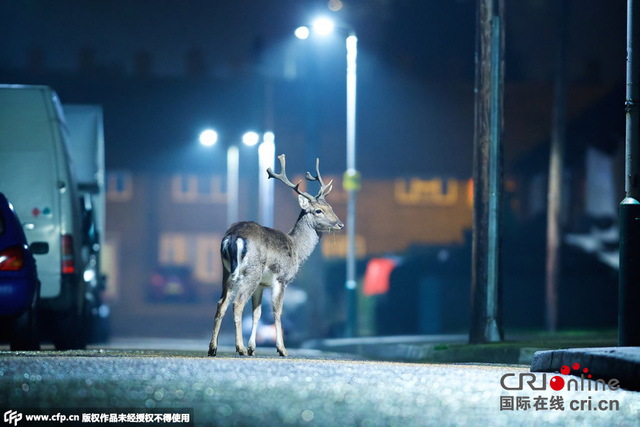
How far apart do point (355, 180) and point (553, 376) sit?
69.7 feet

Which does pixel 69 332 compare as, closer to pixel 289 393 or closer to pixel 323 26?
pixel 289 393

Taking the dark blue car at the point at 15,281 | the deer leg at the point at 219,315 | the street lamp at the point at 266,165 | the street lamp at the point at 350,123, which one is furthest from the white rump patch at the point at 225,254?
the street lamp at the point at 266,165

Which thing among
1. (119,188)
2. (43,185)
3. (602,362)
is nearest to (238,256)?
(43,185)

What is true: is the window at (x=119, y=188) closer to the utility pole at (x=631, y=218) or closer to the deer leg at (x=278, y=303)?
the deer leg at (x=278, y=303)

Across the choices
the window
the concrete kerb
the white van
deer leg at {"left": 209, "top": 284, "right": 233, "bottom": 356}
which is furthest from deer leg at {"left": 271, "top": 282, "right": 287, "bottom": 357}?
the window

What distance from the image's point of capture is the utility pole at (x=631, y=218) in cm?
1395

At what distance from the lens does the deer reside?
→ 574 inches

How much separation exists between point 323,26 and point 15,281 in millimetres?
16680

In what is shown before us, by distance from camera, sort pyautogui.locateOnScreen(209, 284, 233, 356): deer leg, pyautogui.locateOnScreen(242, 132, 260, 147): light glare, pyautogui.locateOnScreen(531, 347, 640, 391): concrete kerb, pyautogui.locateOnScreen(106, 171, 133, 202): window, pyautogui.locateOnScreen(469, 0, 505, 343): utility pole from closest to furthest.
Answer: pyautogui.locateOnScreen(531, 347, 640, 391): concrete kerb, pyautogui.locateOnScreen(209, 284, 233, 356): deer leg, pyautogui.locateOnScreen(469, 0, 505, 343): utility pole, pyautogui.locateOnScreen(242, 132, 260, 147): light glare, pyautogui.locateOnScreen(106, 171, 133, 202): window

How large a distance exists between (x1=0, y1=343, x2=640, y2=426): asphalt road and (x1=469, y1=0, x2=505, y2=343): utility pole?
306 inches

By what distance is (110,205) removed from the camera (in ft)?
249

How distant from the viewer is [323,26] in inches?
1196

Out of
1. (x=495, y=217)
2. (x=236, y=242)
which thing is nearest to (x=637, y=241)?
(x=236, y=242)

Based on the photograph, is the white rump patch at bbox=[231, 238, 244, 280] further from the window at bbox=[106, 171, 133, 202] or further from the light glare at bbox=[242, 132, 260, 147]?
the window at bbox=[106, 171, 133, 202]
